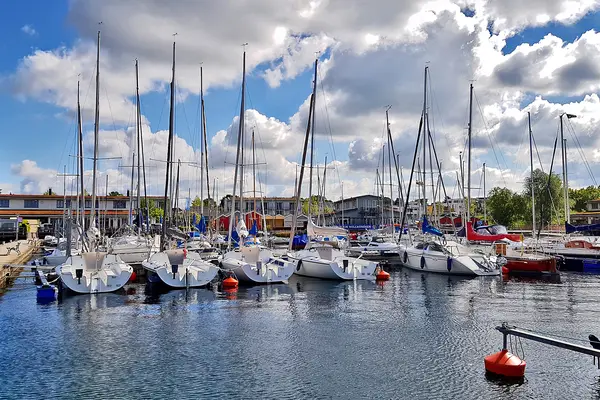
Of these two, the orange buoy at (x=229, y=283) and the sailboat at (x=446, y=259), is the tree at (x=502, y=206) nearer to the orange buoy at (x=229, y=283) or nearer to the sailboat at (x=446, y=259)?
the sailboat at (x=446, y=259)

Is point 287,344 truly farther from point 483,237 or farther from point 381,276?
point 483,237

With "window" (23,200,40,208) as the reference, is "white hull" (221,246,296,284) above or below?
below

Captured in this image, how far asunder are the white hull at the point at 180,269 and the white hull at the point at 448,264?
19.1 metres

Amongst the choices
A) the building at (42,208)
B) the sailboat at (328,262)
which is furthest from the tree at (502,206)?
the sailboat at (328,262)

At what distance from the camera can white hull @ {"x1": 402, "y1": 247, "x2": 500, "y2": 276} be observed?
44.5 metres

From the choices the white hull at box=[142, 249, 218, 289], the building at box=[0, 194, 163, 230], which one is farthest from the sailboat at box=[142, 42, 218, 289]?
the building at box=[0, 194, 163, 230]

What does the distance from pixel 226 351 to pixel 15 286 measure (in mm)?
24827

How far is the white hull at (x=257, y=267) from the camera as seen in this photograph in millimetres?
39344

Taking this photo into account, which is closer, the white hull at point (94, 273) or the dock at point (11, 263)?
the white hull at point (94, 273)

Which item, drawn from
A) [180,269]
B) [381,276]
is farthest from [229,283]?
[381,276]

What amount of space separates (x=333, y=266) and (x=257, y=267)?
5.52 metres

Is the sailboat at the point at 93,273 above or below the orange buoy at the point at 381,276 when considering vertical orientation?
above

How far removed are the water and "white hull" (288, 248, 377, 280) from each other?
4.60 m

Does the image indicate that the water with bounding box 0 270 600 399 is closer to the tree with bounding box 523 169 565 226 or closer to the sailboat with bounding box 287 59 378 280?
the sailboat with bounding box 287 59 378 280
